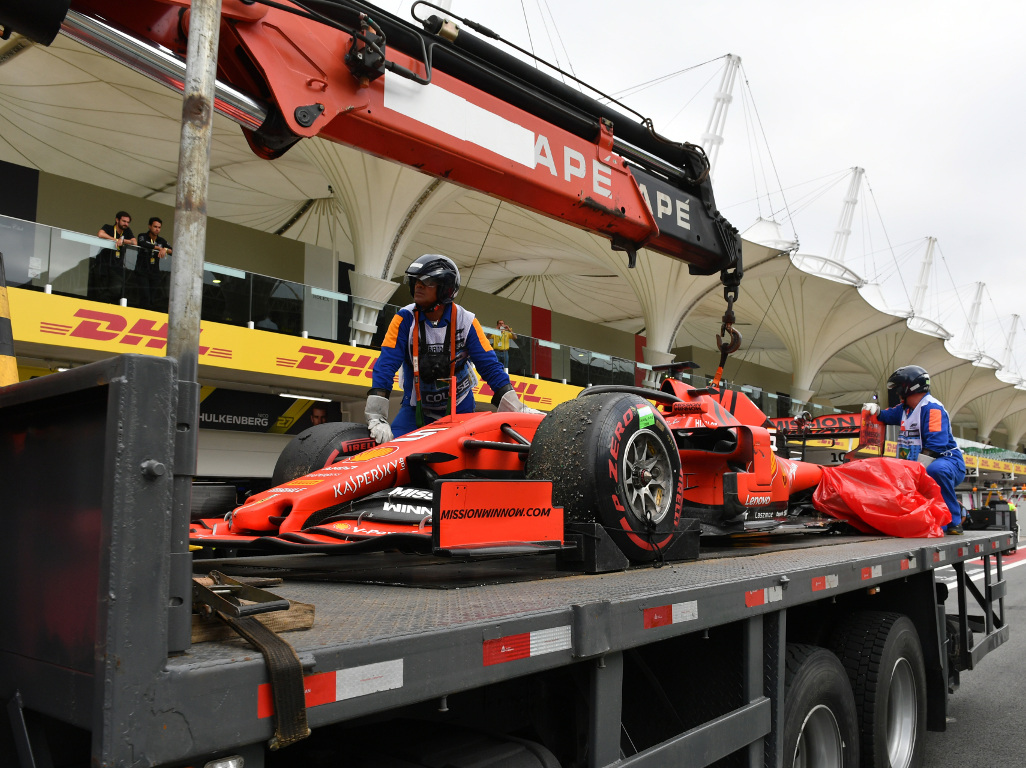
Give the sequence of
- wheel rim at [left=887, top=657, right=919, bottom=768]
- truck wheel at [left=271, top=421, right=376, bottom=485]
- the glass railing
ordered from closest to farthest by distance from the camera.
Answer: wheel rim at [left=887, top=657, right=919, bottom=768]
truck wheel at [left=271, top=421, right=376, bottom=485]
the glass railing

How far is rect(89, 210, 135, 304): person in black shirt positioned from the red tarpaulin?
11058mm

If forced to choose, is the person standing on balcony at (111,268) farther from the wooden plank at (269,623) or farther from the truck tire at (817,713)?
the wooden plank at (269,623)

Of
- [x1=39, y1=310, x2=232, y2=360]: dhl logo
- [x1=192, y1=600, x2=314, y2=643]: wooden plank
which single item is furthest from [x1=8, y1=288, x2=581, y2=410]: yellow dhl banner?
[x1=192, y1=600, x2=314, y2=643]: wooden plank

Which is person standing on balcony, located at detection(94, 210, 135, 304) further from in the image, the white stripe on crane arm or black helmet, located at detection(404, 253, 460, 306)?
the white stripe on crane arm

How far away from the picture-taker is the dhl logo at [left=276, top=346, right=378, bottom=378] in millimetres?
15930

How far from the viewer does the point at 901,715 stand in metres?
4.11

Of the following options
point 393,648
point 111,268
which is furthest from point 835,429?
point 111,268

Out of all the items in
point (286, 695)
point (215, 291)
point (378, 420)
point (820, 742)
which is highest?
point (215, 291)

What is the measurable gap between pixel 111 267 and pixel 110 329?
3.16 feet

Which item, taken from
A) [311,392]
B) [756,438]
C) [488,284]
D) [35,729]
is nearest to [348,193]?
[311,392]

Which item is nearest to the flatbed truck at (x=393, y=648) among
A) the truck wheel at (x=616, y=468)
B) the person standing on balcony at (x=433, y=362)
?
the truck wheel at (x=616, y=468)

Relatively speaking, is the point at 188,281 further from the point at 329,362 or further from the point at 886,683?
the point at 329,362

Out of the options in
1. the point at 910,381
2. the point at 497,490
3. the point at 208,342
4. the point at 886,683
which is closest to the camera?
the point at 497,490

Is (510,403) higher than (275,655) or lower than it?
higher
